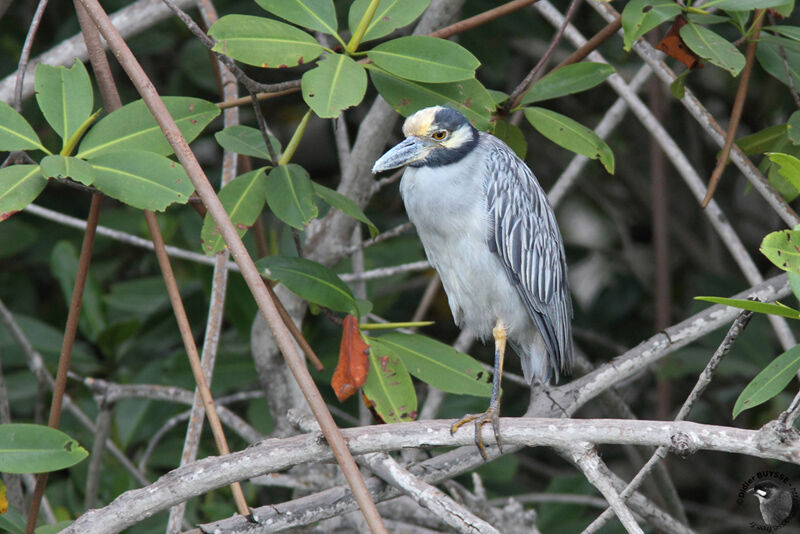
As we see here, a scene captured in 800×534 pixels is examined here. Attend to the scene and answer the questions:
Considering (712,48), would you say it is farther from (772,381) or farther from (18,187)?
(18,187)

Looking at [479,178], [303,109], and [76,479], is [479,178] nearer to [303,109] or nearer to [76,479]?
[76,479]

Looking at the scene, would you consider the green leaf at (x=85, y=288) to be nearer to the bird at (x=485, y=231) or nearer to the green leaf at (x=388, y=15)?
the bird at (x=485, y=231)

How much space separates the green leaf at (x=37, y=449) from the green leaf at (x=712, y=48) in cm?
155

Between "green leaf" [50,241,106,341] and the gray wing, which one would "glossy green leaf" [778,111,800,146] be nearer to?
the gray wing

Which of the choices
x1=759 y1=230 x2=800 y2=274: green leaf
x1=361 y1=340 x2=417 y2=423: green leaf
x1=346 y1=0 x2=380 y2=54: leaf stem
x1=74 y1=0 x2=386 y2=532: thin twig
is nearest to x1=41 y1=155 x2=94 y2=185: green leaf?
x1=74 y1=0 x2=386 y2=532: thin twig

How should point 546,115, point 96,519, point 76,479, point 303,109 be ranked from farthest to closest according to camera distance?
point 303,109
point 76,479
point 546,115
point 96,519

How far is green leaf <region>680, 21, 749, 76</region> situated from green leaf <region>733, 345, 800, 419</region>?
636 mm

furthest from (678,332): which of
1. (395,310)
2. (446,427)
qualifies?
(395,310)

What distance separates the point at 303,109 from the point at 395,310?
114 centimetres

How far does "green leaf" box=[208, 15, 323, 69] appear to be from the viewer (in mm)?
1729

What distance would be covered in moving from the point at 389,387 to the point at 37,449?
0.75 m

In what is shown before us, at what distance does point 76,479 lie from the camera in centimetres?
286

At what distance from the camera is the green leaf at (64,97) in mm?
1762

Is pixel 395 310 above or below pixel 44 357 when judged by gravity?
below
